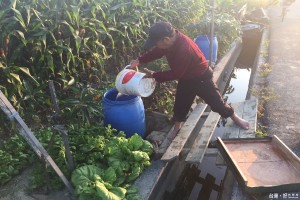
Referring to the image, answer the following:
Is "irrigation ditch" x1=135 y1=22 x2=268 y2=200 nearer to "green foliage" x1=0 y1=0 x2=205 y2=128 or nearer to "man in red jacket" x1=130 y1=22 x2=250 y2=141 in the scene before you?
"man in red jacket" x1=130 y1=22 x2=250 y2=141

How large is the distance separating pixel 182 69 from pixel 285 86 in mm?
3342

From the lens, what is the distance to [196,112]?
12.4ft

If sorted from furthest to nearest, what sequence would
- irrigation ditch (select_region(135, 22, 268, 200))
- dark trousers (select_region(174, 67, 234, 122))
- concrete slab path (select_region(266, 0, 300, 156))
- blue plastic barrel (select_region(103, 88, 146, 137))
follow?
concrete slab path (select_region(266, 0, 300, 156)) → dark trousers (select_region(174, 67, 234, 122)) → blue plastic barrel (select_region(103, 88, 146, 137)) → irrigation ditch (select_region(135, 22, 268, 200))

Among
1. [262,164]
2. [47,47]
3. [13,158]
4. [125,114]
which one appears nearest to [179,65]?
[125,114]

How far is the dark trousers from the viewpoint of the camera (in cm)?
307

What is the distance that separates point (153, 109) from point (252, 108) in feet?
5.69

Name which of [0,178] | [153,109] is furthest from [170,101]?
[0,178]

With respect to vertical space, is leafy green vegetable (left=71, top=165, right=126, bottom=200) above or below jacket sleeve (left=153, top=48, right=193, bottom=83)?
below

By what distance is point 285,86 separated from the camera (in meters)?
4.86

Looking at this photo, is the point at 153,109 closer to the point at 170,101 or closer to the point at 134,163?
the point at 170,101

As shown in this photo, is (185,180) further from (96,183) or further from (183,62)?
(183,62)

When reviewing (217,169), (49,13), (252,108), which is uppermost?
(49,13)

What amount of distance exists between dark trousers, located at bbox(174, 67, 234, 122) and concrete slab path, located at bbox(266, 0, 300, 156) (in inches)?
37.6

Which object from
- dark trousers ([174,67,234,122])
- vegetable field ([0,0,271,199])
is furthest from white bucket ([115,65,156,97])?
dark trousers ([174,67,234,122])
